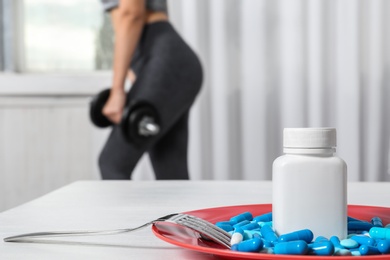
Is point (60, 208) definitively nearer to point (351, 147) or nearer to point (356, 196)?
point (356, 196)

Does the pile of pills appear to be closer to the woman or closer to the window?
the woman

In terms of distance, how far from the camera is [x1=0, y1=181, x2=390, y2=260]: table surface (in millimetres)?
583

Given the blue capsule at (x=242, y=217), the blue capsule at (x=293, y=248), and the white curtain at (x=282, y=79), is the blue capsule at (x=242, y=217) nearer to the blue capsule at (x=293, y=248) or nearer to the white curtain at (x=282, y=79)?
the blue capsule at (x=293, y=248)

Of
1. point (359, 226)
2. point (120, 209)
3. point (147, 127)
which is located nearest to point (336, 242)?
point (359, 226)

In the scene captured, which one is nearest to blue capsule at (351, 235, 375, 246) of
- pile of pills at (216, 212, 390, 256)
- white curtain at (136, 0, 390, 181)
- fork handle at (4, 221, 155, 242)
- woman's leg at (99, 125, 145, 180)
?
pile of pills at (216, 212, 390, 256)

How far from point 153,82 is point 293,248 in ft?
5.18

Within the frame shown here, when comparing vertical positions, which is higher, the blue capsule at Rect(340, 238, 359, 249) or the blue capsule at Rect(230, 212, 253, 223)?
the blue capsule at Rect(340, 238, 359, 249)

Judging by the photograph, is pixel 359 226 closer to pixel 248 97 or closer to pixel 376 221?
pixel 376 221

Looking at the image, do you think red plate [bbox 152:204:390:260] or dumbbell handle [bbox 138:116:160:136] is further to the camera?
dumbbell handle [bbox 138:116:160:136]

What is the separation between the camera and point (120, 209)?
0.88 metres

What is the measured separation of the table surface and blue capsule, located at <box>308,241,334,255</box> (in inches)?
4.0

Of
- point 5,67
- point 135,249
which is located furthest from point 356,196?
point 5,67

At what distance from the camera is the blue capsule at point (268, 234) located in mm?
551

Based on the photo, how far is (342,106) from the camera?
7.89ft
